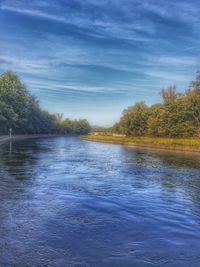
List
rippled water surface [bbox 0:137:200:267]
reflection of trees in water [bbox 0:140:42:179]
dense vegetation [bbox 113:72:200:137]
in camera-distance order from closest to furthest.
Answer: rippled water surface [bbox 0:137:200:267]
reflection of trees in water [bbox 0:140:42:179]
dense vegetation [bbox 113:72:200:137]

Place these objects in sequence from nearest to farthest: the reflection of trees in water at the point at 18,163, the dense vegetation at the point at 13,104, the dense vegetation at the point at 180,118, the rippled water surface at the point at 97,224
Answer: the rippled water surface at the point at 97,224 < the reflection of trees in water at the point at 18,163 < the dense vegetation at the point at 180,118 < the dense vegetation at the point at 13,104

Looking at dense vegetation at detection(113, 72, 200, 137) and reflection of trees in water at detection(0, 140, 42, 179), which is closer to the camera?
reflection of trees in water at detection(0, 140, 42, 179)

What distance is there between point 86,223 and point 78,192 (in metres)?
5.07

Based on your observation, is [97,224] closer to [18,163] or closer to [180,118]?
[18,163]

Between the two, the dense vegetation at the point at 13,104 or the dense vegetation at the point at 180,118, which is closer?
the dense vegetation at the point at 180,118

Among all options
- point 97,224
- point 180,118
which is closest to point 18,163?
point 97,224

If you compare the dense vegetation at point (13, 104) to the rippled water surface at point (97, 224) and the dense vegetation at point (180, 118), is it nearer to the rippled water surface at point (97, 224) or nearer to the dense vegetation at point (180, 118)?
the dense vegetation at point (180, 118)

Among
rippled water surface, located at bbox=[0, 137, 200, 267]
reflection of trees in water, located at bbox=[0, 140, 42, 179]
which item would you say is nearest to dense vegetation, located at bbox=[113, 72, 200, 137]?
reflection of trees in water, located at bbox=[0, 140, 42, 179]

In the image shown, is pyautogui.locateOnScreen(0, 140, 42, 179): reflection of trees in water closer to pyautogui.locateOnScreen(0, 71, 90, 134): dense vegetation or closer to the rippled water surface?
the rippled water surface

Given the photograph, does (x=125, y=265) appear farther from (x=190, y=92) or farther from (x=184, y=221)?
(x=190, y=92)

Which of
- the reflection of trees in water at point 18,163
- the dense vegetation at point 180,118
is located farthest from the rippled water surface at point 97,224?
the dense vegetation at point 180,118

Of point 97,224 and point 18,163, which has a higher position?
point 18,163

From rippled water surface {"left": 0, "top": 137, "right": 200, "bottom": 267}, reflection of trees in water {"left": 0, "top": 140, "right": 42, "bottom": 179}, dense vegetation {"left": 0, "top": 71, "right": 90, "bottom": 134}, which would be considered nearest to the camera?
rippled water surface {"left": 0, "top": 137, "right": 200, "bottom": 267}

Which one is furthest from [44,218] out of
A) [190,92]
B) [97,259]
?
[190,92]
